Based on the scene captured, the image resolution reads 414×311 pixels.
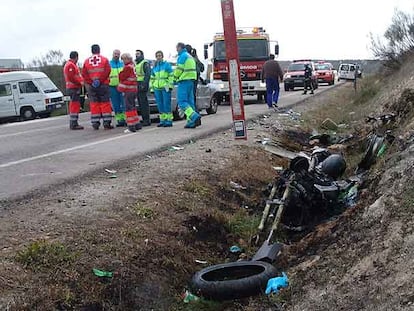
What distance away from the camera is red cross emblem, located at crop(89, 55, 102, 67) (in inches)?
524

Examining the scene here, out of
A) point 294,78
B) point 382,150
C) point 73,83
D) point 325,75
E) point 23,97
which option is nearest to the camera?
point 382,150

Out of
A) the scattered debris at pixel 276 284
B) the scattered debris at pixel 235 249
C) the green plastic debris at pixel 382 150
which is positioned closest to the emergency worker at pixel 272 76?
the green plastic debris at pixel 382 150

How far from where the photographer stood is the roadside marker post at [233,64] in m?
10.3

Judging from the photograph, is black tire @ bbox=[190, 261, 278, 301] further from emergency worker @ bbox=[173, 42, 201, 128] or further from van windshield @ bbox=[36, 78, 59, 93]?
van windshield @ bbox=[36, 78, 59, 93]

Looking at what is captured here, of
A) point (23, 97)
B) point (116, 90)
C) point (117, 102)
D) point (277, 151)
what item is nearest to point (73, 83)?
point (116, 90)

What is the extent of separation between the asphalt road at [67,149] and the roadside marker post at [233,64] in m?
1.05

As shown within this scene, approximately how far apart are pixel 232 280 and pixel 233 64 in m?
6.21

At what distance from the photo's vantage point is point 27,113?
2812 cm

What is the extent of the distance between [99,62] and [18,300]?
9727 mm

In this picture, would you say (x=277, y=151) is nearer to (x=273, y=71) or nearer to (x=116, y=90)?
(x=116, y=90)

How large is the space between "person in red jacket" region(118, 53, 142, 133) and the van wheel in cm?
1618

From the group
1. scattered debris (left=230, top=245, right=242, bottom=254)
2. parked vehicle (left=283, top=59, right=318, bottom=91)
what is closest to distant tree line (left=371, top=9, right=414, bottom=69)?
parked vehicle (left=283, top=59, right=318, bottom=91)

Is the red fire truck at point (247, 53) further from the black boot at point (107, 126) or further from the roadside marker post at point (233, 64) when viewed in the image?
the roadside marker post at point (233, 64)

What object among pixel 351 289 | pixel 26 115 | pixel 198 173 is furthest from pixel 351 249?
pixel 26 115
